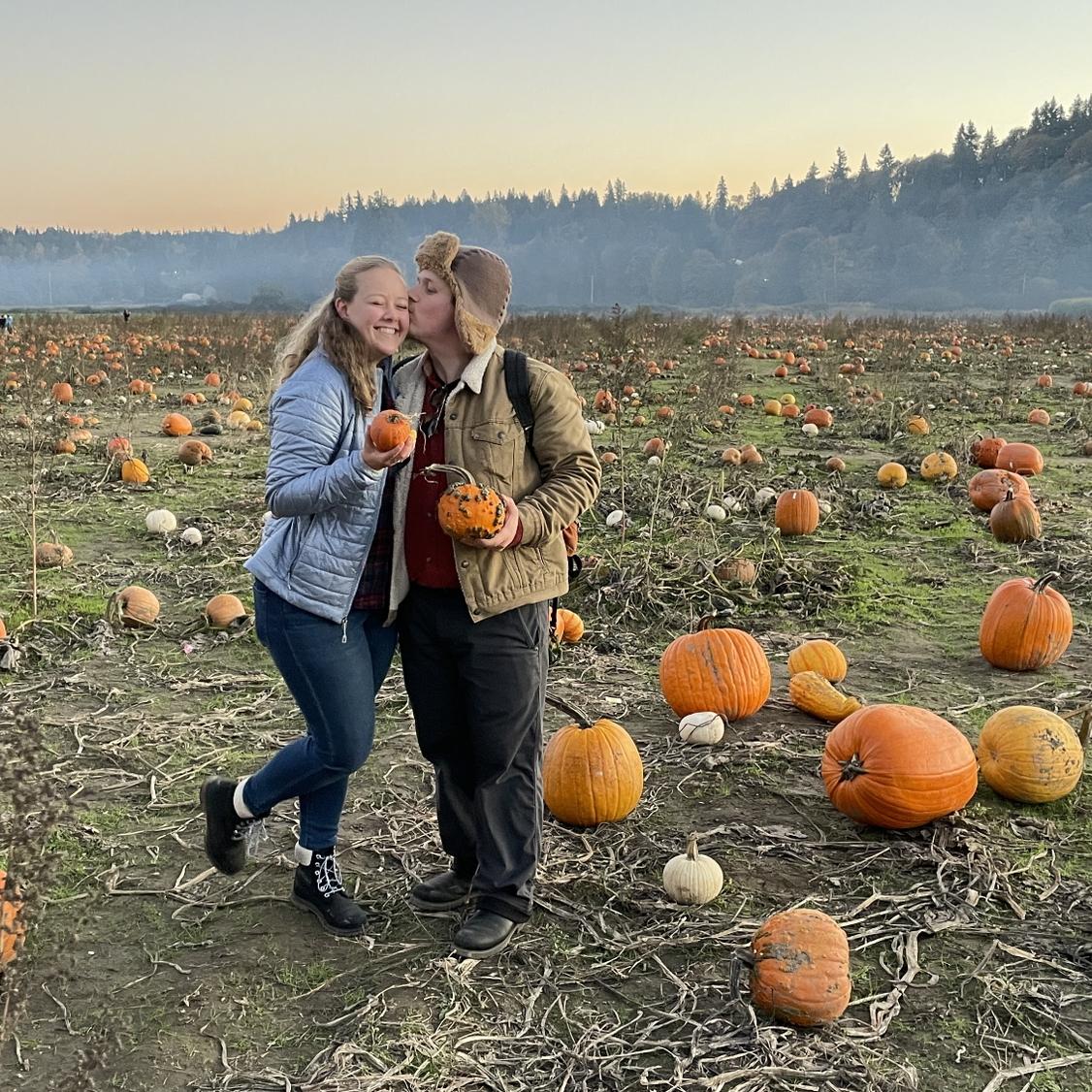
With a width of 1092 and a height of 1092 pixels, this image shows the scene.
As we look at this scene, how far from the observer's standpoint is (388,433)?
8.42 feet

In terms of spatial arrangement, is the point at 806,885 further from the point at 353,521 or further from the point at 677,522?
the point at 677,522

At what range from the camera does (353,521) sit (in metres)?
2.85

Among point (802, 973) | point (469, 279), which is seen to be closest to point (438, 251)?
point (469, 279)

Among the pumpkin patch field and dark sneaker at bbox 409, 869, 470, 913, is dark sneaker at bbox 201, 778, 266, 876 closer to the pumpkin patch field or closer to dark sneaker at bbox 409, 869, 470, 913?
the pumpkin patch field

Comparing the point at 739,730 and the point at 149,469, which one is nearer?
the point at 739,730

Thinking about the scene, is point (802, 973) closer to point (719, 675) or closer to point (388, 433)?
point (388, 433)

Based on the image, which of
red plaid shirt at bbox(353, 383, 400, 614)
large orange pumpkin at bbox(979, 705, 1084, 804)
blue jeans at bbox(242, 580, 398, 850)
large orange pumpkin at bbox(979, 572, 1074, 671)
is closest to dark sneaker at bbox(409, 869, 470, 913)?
blue jeans at bbox(242, 580, 398, 850)

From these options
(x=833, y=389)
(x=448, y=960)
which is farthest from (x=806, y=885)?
(x=833, y=389)

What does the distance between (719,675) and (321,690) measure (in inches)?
89.6

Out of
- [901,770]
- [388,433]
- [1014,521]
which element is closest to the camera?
[388,433]

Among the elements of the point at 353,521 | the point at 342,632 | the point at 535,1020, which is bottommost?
the point at 535,1020

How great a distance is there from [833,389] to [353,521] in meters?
15.4

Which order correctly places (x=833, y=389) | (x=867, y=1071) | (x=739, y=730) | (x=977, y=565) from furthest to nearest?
(x=833, y=389) < (x=977, y=565) < (x=739, y=730) < (x=867, y=1071)

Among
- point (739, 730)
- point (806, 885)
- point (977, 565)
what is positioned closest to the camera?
point (806, 885)
